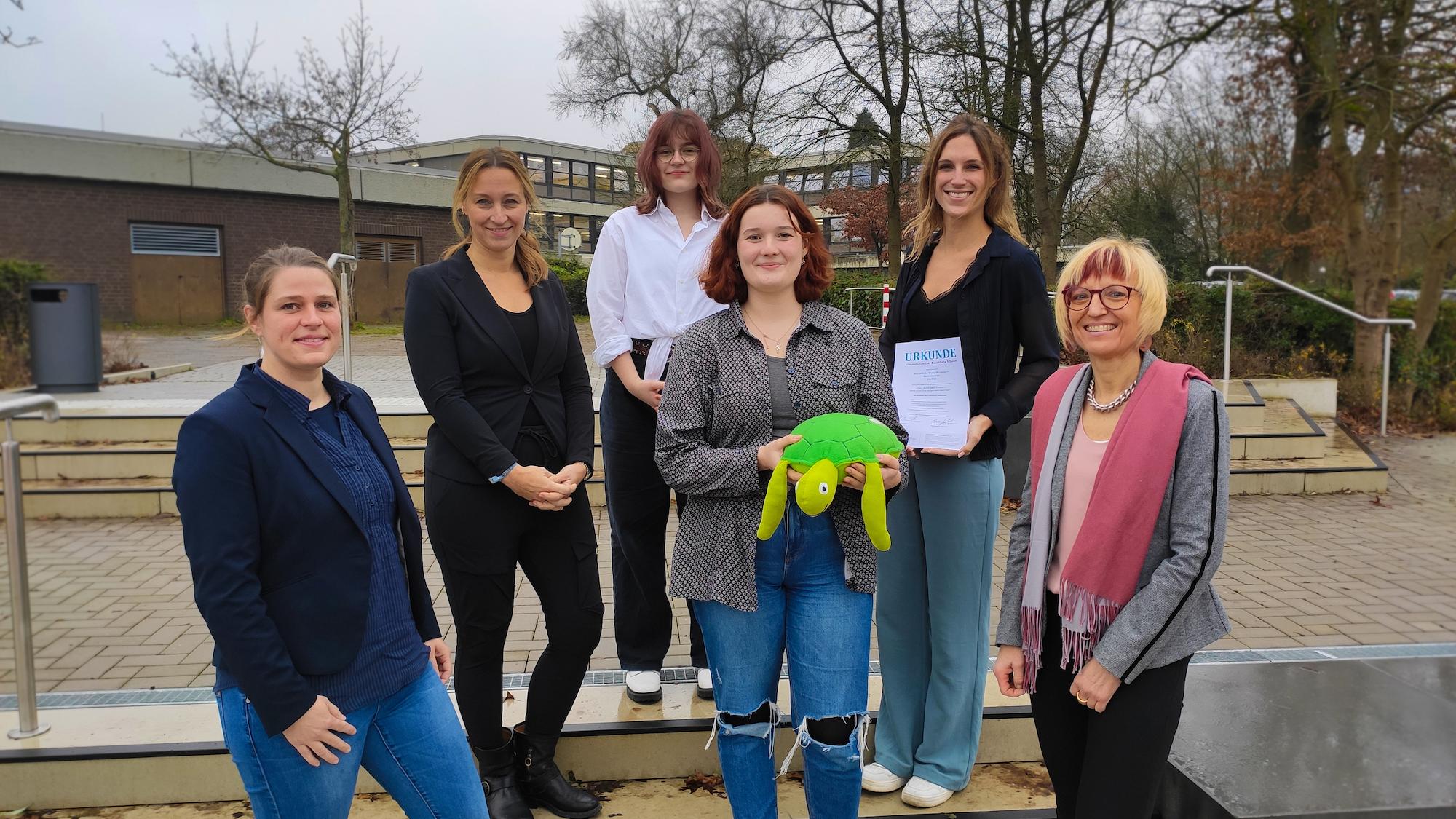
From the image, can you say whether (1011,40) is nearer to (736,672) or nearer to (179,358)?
(736,672)

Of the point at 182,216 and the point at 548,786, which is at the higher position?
the point at 182,216

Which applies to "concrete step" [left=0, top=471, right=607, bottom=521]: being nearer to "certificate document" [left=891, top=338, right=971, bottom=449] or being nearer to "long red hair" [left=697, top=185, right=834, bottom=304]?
"certificate document" [left=891, top=338, right=971, bottom=449]

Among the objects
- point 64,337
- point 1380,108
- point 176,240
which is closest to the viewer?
point 64,337

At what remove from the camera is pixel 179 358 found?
14953 mm

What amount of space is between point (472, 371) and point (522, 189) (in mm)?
587

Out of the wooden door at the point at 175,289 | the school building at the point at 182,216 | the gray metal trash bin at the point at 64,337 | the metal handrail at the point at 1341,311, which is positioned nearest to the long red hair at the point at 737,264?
the metal handrail at the point at 1341,311

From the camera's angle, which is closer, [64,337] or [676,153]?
[676,153]

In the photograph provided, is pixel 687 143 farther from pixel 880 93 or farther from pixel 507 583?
pixel 880 93

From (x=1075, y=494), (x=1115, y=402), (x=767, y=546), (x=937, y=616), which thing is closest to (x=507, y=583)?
(x=767, y=546)

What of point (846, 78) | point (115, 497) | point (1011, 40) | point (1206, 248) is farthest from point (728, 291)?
point (1206, 248)

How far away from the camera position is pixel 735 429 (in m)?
2.29

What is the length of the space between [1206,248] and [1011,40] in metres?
11.3

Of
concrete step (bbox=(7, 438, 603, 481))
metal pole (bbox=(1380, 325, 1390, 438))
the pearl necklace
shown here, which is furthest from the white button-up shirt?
metal pole (bbox=(1380, 325, 1390, 438))

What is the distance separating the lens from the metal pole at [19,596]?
9.92 feet
